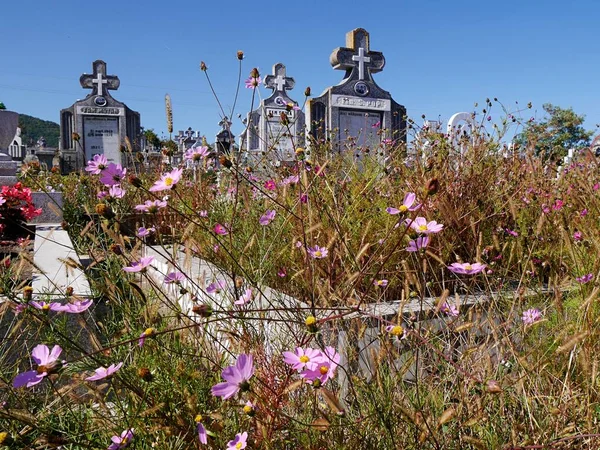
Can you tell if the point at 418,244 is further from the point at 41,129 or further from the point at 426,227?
the point at 41,129

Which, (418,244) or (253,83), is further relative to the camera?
(253,83)

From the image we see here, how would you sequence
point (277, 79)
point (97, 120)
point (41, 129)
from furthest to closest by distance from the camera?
point (41, 129) → point (97, 120) → point (277, 79)

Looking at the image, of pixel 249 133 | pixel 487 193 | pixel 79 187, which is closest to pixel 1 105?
pixel 79 187

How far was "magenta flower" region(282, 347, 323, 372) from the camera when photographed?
1.03 metres

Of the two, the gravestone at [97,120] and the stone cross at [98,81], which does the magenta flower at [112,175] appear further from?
the stone cross at [98,81]

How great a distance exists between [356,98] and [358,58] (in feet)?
3.50

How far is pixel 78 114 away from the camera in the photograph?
1670 cm

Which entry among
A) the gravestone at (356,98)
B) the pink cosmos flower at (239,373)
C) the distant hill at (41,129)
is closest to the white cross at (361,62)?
the gravestone at (356,98)

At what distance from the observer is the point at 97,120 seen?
1694 cm

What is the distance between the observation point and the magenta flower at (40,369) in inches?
39.0

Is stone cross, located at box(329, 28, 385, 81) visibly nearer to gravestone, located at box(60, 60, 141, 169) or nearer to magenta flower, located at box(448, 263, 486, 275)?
gravestone, located at box(60, 60, 141, 169)

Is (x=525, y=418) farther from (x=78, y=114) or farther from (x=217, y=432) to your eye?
(x=78, y=114)

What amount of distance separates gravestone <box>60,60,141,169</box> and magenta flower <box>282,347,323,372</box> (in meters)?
16.5

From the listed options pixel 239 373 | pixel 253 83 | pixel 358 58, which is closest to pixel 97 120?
pixel 358 58
